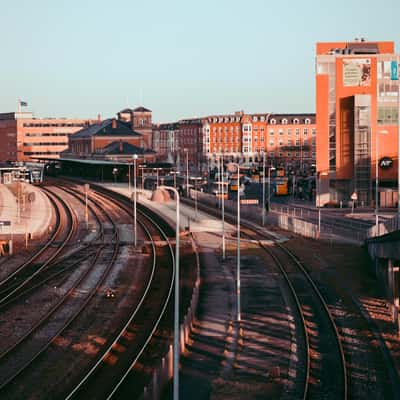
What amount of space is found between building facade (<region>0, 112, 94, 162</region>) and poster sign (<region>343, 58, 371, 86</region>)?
114m

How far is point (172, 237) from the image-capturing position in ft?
199

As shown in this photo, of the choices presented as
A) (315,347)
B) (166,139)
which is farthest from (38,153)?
(315,347)

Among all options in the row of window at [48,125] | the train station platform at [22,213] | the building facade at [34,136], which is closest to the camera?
the train station platform at [22,213]

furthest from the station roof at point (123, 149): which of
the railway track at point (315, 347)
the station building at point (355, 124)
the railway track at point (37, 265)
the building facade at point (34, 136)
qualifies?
the railway track at point (315, 347)

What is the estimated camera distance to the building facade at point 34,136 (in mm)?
Result: 188000

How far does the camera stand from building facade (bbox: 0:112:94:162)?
617ft

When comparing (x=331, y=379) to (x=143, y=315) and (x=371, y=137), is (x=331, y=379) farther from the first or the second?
(x=371, y=137)

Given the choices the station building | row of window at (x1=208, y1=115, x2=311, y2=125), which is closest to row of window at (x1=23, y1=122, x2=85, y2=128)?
row of window at (x1=208, y1=115, x2=311, y2=125)

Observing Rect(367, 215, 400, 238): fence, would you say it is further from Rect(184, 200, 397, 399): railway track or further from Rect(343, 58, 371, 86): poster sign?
Rect(343, 58, 371, 86): poster sign

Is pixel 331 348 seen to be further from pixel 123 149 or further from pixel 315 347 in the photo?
pixel 123 149

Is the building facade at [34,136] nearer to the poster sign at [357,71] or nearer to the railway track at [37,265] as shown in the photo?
the poster sign at [357,71]

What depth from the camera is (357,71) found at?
80.9 m

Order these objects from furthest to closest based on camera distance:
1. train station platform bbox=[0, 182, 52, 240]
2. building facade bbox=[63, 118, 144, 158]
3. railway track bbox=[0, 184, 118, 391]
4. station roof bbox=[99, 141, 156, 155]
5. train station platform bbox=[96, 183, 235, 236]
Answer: building facade bbox=[63, 118, 144, 158], station roof bbox=[99, 141, 156, 155], train station platform bbox=[96, 183, 235, 236], train station platform bbox=[0, 182, 52, 240], railway track bbox=[0, 184, 118, 391]

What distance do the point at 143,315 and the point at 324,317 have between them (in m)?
7.74
